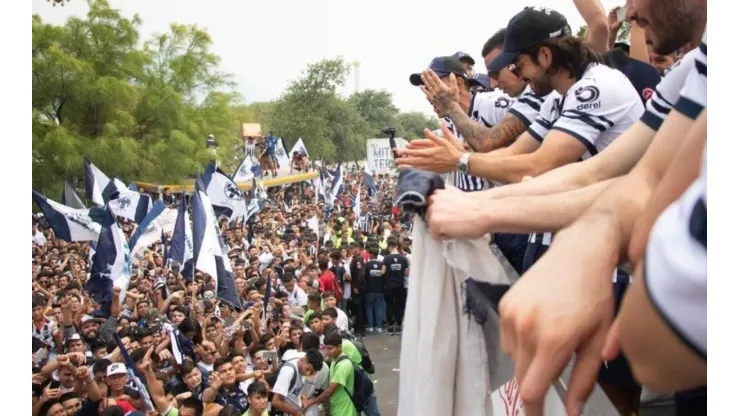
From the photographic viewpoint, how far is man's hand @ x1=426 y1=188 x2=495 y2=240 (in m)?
1.28

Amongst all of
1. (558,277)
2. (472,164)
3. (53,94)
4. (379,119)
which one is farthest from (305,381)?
(379,119)

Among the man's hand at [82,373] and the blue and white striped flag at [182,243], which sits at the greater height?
the blue and white striped flag at [182,243]

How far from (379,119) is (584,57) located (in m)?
61.8

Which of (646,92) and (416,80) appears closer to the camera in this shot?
(646,92)

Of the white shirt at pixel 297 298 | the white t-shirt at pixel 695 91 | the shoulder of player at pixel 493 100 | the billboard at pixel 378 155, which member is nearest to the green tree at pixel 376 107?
the billboard at pixel 378 155

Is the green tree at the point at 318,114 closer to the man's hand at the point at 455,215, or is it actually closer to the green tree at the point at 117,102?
the green tree at the point at 117,102

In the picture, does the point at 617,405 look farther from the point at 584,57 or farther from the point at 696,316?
the point at 696,316

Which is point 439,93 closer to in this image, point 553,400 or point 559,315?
point 553,400

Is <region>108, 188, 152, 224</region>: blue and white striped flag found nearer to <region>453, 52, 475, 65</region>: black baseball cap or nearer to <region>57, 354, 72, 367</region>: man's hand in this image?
<region>57, 354, 72, 367</region>: man's hand

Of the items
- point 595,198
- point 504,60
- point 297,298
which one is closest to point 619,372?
point 595,198

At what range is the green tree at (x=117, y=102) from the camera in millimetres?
25609

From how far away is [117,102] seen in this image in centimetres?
2905

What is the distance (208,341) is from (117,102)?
78.5 ft

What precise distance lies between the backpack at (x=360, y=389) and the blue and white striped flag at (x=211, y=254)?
2.08 m
